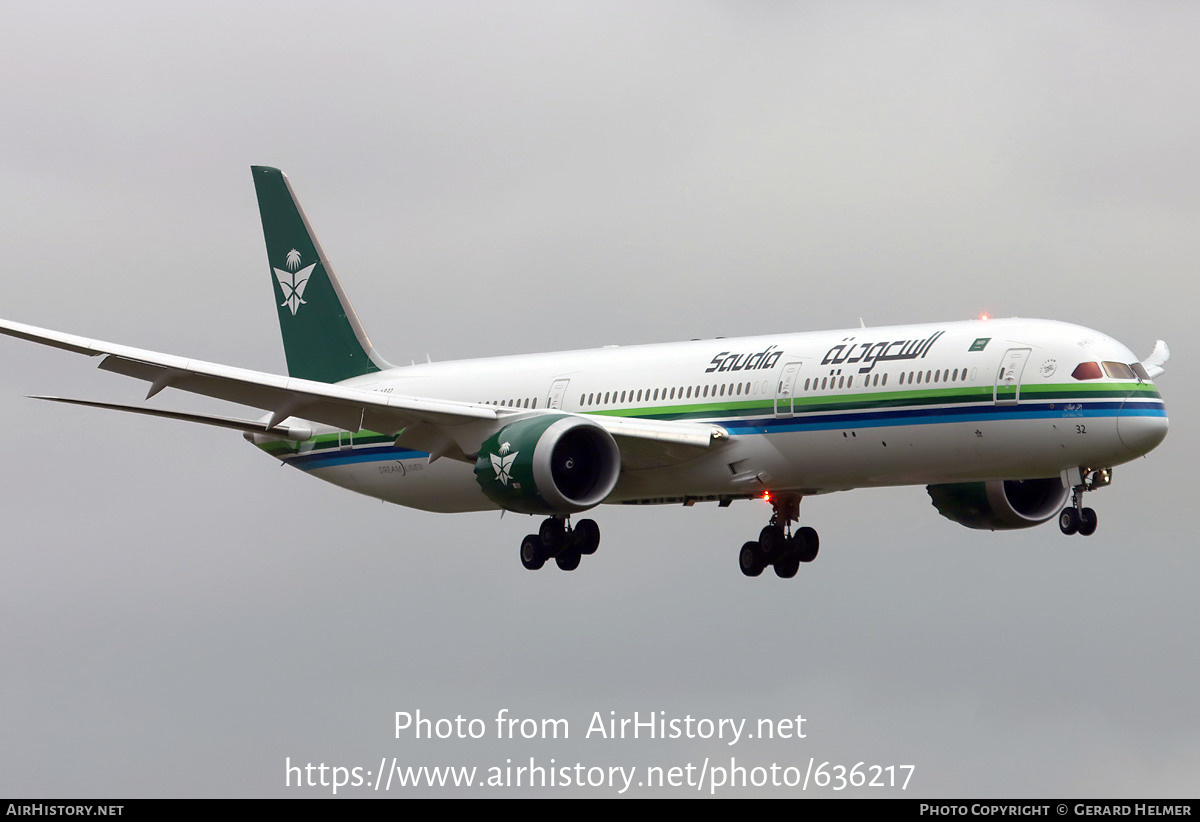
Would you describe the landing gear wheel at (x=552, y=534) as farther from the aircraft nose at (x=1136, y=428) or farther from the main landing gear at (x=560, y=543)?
the aircraft nose at (x=1136, y=428)

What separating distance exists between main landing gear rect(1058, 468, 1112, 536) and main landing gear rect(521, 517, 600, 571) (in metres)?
13.4

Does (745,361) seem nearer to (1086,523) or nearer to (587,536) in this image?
(587,536)

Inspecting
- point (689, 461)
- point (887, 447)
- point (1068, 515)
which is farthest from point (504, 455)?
point (1068, 515)

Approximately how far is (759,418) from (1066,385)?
770 centimetres

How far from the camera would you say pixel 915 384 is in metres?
49.7

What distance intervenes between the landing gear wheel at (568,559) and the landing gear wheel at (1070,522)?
13789 millimetres

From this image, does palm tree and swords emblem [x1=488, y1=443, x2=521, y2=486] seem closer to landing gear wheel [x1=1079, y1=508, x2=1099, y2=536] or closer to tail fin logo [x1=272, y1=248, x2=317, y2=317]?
landing gear wheel [x1=1079, y1=508, x2=1099, y2=536]

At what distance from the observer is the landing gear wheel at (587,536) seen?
2258 inches

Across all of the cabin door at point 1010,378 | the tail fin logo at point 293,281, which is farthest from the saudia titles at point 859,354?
the tail fin logo at point 293,281

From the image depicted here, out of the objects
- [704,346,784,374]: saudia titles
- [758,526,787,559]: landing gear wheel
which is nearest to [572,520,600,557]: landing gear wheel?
[758,526,787,559]: landing gear wheel

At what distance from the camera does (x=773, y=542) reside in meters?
57.8

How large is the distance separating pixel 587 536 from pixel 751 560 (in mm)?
4410

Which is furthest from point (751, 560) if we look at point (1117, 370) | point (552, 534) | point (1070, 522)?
point (1117, 370)

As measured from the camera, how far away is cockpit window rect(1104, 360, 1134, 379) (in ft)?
158
